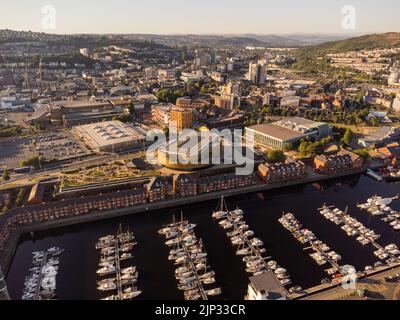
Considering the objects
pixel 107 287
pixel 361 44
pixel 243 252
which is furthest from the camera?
pixel 361 44

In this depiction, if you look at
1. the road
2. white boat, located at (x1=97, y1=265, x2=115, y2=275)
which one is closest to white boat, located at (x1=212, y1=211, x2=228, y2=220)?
white boat, located at (x1=97, y1=265, x2=115, y2=275)

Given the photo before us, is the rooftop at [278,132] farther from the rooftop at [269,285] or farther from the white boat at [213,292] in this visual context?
the white boat at [213,292]

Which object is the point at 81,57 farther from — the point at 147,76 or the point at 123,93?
the point at 123,93

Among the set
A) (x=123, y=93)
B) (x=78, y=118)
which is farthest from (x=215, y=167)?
(x=123, y=93)

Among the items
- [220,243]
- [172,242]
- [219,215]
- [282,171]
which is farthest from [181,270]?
[282,171]

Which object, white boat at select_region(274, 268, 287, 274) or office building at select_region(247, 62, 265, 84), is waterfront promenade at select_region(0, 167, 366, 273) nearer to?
white boat at select_region(274, 268, 287, 274)

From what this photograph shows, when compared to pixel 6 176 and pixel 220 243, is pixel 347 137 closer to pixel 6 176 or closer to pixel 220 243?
pixel 220 243
